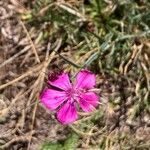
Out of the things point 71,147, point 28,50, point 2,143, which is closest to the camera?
point 71,147

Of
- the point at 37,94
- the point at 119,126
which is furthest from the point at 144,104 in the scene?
the point at 37,94

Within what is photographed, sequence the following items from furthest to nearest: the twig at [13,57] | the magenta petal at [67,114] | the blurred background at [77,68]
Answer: the twig at [13,57], the blurred background at [77,68], the magenta petal at [67,114]

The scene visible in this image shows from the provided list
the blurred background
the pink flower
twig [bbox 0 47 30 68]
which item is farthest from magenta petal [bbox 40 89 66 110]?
twig [bbox 0 47 30 68]

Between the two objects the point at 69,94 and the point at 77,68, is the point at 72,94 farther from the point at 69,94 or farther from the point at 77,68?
the point at 77,68

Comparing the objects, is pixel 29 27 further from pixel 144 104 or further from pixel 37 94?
pixel 144 104

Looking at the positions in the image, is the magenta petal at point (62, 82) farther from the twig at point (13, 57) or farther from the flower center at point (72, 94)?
the twig at point (13, 57)

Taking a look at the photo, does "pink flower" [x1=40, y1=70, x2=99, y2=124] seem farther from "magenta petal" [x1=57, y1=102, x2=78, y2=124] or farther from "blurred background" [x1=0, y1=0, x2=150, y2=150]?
"blurred background" [x1=0, y1=0, x2=150, y2=150]

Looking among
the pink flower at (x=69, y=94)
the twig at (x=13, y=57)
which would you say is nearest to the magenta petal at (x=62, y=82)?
the pink flower at (x=69, y=94)
